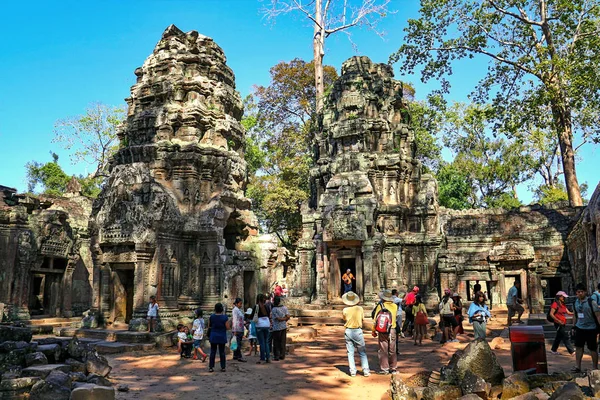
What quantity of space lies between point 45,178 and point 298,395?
3407 cm

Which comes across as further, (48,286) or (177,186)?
(48,286)

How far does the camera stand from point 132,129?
54.5ft

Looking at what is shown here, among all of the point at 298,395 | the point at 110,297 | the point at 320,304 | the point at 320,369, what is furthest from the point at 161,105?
the point at 298,395

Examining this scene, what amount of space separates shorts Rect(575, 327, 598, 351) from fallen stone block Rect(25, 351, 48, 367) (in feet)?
28.3

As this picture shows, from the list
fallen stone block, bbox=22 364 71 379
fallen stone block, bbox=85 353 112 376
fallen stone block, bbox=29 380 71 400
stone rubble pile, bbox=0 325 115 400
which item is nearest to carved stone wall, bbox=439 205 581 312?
fallen stone block, bbox=85 353 112 376

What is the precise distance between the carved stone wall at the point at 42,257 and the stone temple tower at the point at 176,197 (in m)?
3.83

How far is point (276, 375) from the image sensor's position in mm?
8891

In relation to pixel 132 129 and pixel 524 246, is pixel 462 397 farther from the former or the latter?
pixel 524 246

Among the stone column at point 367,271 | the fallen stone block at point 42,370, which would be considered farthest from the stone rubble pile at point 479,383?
the stone column at point 367,271

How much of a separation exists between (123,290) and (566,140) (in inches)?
734

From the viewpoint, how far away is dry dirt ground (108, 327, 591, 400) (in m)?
7.55

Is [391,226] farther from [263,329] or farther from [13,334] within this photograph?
[13,334]

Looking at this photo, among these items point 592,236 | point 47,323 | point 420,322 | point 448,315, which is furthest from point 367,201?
point 47,323

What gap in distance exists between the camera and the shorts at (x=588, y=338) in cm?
772
